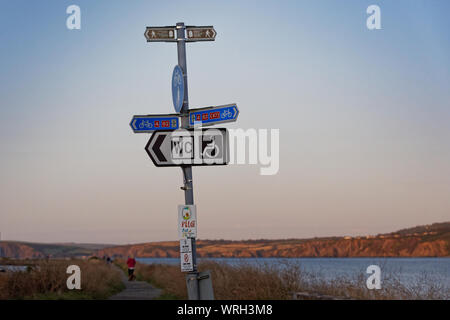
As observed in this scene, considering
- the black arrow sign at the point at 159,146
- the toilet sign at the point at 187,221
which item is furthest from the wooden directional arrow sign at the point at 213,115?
the toilet sign at the point at 187,221

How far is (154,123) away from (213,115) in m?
0.98

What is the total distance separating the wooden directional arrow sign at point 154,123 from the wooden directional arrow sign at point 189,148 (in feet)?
0.95

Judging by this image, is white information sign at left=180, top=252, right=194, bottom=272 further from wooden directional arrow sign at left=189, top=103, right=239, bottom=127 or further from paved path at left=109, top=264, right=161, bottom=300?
paved path at left=109, top=264, right=161, bottom=300

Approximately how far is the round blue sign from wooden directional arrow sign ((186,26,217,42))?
0.55m

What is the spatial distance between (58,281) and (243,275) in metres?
6.67

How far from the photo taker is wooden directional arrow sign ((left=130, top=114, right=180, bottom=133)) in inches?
336

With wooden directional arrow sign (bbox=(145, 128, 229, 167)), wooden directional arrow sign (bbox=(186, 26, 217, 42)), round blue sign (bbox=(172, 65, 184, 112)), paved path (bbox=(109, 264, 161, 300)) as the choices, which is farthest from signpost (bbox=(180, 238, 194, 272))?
paved path (bbox=(109, 264, 161, 300))

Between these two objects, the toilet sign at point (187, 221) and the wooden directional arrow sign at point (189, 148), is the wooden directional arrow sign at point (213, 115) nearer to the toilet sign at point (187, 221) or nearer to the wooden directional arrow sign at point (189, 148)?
the wooden directional arrow sign at point (189, 148)

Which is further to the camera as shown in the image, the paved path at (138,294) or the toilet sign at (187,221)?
the paved path at (138,294)

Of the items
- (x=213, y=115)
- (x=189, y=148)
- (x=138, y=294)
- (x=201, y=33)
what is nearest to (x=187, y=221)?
(x=189, y=148)

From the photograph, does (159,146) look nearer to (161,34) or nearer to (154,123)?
(154,123)

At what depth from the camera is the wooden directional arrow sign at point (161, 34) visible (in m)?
8.54
